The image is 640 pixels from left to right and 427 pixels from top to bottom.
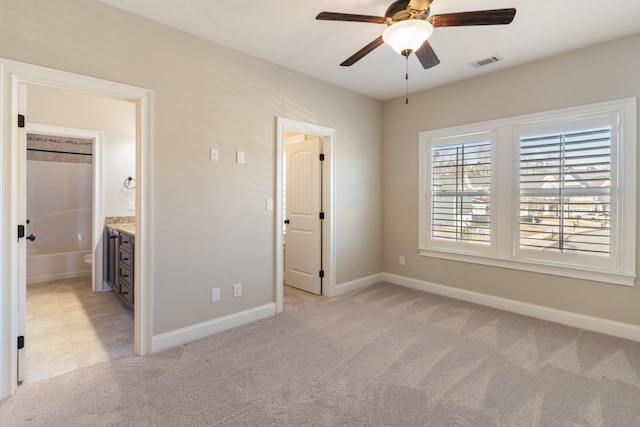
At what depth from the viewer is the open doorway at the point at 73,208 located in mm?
3160

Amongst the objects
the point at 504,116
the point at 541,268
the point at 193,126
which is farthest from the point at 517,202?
the point at 193,126

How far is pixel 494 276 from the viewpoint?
364 centimetres

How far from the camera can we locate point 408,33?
1840mm

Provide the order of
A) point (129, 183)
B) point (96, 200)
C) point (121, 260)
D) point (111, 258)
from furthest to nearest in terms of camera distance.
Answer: point (129, 183) < point (96, 200) < point (111, 258) < point (121, 260)

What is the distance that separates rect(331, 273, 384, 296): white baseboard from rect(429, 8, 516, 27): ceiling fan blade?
10.4ft

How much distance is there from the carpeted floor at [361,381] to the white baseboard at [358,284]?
3.29 feet

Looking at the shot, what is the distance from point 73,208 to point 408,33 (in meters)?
5.73

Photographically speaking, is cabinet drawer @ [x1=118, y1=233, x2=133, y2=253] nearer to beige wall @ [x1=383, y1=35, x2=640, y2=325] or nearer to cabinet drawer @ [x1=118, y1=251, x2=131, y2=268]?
cabinet drawer @ [x1=118, y1=251, x2=131, y2=268]

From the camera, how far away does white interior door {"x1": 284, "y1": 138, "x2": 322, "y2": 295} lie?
4156 millimetres

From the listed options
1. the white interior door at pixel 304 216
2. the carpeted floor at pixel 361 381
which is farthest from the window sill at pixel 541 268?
the white interior door at pixel 304 216

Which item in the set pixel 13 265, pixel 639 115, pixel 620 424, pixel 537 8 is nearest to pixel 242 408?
pixel 13 265

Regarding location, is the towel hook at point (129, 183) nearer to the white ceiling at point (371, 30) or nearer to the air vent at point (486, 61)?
the white ceiling at point (371, 30)

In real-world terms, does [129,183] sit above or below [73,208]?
above

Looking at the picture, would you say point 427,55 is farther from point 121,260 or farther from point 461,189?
point 121,260
